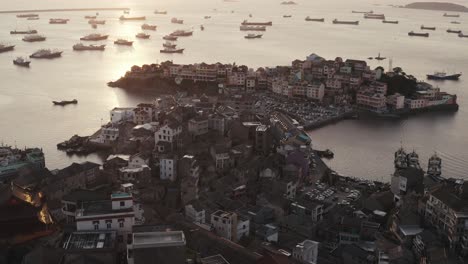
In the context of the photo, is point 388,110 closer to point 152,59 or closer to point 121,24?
point 152,59

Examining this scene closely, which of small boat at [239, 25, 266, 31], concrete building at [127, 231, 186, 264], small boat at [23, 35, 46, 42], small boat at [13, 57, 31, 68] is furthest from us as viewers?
small boat at [239, 25, 266, 31]

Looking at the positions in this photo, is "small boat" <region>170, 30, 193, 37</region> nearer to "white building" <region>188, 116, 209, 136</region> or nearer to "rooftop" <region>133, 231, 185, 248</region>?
"white building" <region>188, 116, 209, 136</region>

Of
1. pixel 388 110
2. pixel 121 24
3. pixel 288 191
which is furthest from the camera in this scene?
pixel 121 24

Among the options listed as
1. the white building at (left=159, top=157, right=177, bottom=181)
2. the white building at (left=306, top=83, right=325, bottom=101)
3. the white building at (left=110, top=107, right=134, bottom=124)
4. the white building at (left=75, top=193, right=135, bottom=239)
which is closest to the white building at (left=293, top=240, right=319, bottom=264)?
the white building at (left=75, top=193, right=135, bottom=239)

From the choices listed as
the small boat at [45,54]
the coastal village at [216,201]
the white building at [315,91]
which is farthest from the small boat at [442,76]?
the small boat at [45,54]

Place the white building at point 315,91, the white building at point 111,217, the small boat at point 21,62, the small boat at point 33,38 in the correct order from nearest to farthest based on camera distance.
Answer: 1. the white building at point 111,217
2. the white building at point 315,91
3. the small boat at point 21,62
4. the small boat at point 33,38

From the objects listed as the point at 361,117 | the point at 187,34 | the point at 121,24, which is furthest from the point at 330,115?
the point at 121,24

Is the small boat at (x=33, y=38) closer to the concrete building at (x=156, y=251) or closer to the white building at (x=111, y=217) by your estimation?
the white building at (x=111, y=217)
